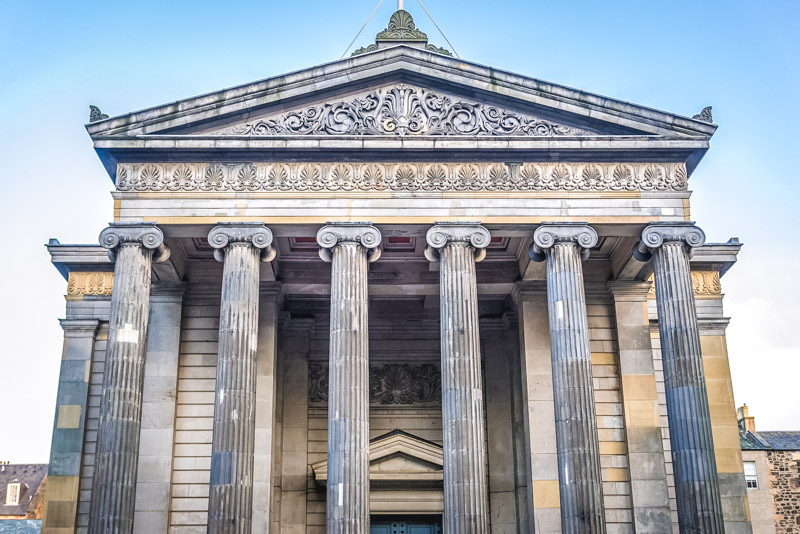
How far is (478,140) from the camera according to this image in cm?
2492

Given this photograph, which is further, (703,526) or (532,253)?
(532,253)

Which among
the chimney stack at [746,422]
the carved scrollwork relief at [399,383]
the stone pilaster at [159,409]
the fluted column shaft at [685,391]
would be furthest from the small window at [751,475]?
the stone pilaster at [159,409]

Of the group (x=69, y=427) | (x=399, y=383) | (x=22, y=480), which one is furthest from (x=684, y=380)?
(x=22, y=480)

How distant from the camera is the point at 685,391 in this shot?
23234mm

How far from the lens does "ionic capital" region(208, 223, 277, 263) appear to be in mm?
24344

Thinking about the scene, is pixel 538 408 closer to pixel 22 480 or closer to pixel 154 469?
pixel 154 469

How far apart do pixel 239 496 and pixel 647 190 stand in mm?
13524

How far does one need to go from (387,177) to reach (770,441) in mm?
32692

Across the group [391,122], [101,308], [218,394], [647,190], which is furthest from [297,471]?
[647,190]

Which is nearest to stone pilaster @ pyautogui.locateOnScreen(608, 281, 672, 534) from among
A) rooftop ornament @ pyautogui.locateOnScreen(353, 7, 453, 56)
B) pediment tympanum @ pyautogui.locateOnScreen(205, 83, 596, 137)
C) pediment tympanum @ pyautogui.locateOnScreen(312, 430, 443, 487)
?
pediment tympanum @ pyautogui.locateOnScreen(205, 83, 596, 137)

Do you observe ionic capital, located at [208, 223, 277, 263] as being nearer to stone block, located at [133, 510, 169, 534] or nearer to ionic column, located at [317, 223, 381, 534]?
ionic column, located at [317, 223, 381, 534]

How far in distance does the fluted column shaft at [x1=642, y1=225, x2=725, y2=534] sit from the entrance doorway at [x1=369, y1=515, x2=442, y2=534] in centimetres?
893

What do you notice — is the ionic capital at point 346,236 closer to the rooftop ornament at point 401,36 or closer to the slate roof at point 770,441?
the rooftop ornament at point 401,36

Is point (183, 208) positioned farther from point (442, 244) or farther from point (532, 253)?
point (532, 253)
